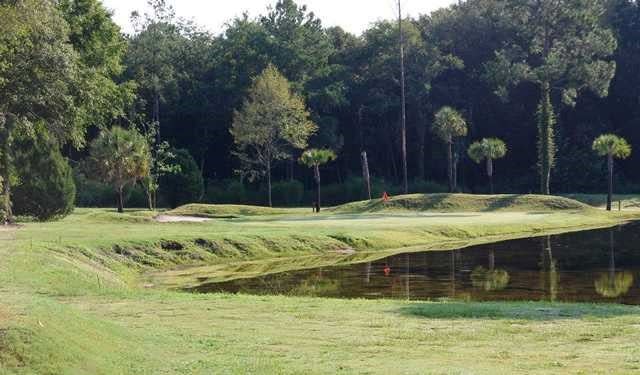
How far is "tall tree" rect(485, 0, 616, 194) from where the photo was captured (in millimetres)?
75062

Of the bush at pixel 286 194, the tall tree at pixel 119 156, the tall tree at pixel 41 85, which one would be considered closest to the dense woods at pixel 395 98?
the bush at pixel 286 194

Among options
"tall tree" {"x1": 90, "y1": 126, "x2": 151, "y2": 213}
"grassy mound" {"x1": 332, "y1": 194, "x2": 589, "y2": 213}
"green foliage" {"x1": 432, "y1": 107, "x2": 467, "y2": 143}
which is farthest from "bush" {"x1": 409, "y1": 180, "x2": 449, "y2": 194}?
"tall tree" {"x1": 90, "y1": 126, "x2": 151, "y2": 213}

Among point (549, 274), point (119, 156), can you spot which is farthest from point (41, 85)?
point (119, 156)

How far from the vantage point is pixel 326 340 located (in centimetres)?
1538

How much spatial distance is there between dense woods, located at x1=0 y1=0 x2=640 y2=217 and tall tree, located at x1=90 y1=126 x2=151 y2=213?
993 cm

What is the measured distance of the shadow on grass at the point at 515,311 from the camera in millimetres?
18500

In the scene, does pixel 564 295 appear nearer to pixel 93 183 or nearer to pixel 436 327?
pixel 436 327

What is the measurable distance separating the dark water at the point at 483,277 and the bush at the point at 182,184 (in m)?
37.9

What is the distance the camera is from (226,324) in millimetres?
17359

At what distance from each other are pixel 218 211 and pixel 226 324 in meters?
44.5

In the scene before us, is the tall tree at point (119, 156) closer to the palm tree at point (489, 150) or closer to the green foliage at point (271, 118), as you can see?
the green foliage at point (271, 118)

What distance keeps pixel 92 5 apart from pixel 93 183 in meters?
31.0

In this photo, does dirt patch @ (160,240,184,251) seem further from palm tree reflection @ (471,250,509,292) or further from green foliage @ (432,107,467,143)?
green foliage @ (432,107,467,143)

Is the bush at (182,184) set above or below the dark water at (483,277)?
above
